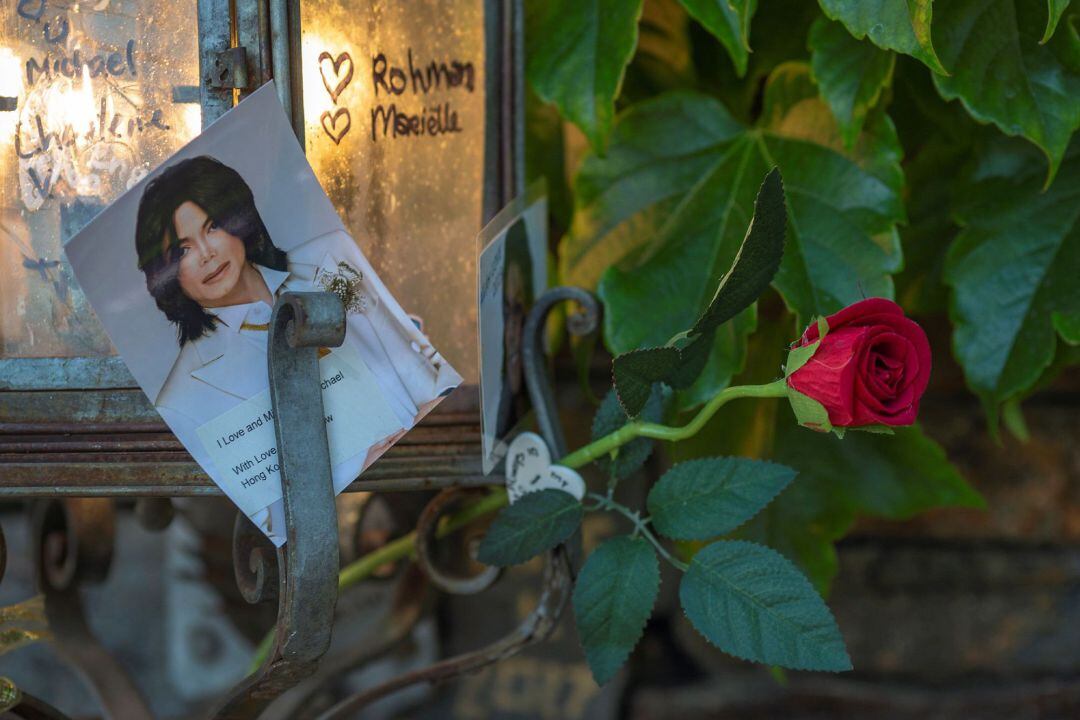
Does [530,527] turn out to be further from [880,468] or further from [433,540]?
[880,468]

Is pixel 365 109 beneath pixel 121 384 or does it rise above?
above

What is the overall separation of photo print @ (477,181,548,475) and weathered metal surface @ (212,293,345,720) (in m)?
0.11

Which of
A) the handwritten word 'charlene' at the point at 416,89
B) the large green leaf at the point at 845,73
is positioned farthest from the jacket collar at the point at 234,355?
the large green leaf at the point at 845,73

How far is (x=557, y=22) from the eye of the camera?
0.63 metres

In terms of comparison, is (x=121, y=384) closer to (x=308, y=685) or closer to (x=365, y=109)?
(x=365, y=109)

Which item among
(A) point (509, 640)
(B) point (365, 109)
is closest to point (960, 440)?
(A) point (509, 640)

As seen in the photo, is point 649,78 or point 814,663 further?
point 649,78

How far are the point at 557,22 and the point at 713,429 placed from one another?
0.95ft

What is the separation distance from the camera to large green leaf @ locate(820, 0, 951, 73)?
489mm

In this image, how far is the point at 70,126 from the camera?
470 mm

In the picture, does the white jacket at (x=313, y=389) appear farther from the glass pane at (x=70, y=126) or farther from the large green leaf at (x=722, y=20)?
the large green leaf at (x=722, y=20)

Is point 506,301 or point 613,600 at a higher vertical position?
point 506,301

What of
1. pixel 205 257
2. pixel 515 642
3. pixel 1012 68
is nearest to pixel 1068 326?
pixel 1012 68

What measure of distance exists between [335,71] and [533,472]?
0.78 feet
